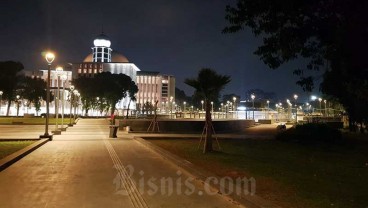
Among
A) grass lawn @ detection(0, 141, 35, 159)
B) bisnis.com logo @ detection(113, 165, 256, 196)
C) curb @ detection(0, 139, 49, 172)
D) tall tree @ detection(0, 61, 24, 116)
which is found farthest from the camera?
tall tree @ detection(0, 61, 24, 116)

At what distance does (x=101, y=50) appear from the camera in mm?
185375

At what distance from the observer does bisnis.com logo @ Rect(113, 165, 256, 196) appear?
10.2 m

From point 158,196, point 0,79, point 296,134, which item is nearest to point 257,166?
point 158,196

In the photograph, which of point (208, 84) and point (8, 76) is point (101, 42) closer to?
point (8, 76)

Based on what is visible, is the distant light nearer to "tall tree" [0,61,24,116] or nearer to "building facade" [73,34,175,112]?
"building facade" [73,34,175,112]

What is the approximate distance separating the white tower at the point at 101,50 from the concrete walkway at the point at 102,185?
172071mm

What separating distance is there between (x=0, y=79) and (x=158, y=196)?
275ft

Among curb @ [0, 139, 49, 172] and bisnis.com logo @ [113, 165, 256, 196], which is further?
curb @ [0, 139, 49, 172]

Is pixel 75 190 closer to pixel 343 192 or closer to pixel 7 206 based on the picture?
pixel 7 206

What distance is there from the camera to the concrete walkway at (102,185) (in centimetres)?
917

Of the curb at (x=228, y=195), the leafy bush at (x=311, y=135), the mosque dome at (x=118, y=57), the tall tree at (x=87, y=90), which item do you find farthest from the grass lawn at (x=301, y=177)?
the mosque dome at (x=118, y=57)

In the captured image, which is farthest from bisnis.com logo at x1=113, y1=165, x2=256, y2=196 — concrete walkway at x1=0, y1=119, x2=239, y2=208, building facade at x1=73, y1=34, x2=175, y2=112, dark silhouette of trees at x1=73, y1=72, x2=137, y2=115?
building facade at x1=73, y1=34, x2=175, y2=112

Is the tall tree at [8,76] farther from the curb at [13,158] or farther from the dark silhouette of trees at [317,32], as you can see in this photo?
the dark silhouette of trees at [317,32]

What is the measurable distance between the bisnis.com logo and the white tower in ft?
581
